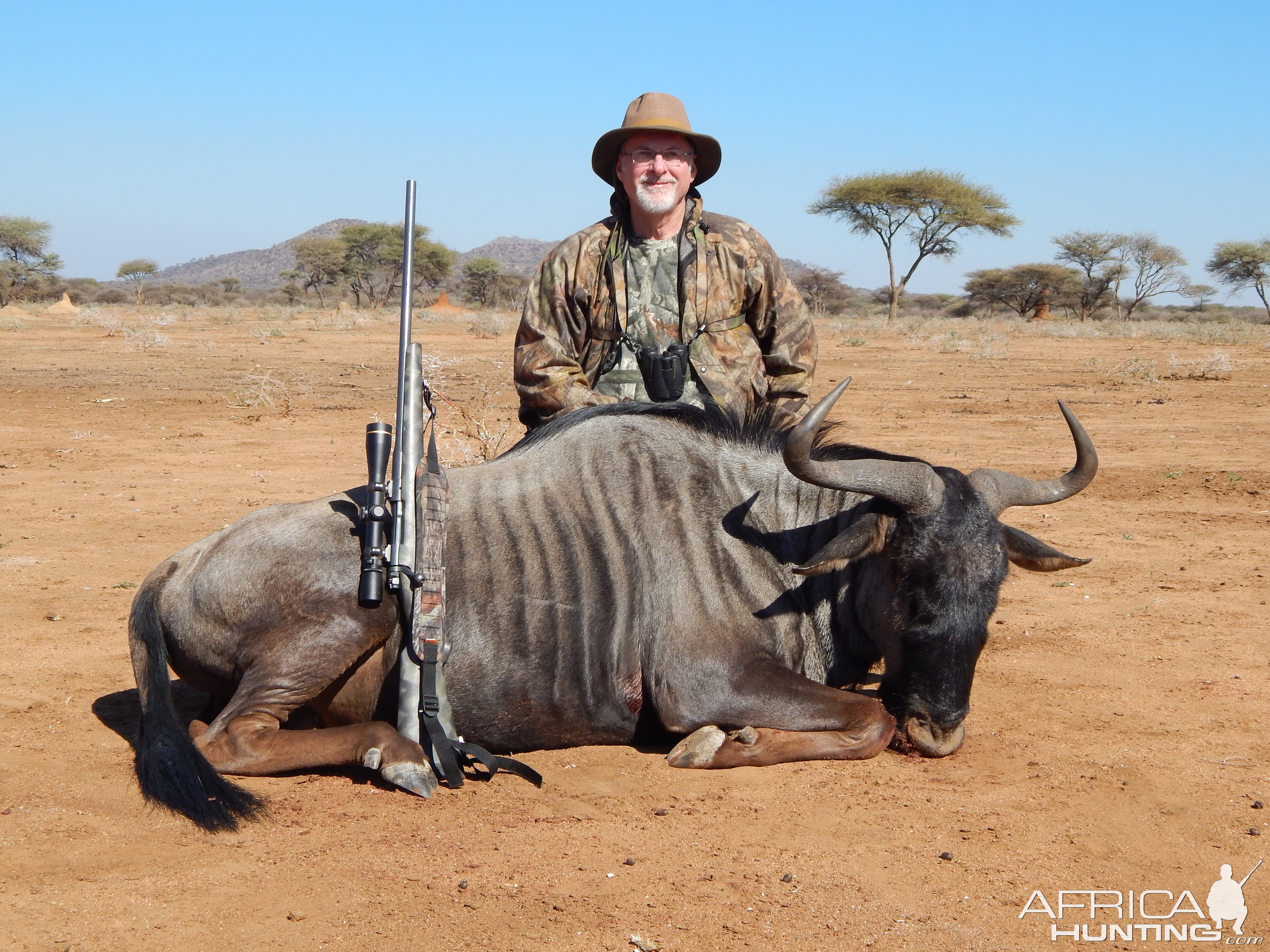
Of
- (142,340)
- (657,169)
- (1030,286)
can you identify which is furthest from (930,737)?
(1030,286)

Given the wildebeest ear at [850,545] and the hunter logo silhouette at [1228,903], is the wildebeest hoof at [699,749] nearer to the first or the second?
the wildebeest ear at [850,545]

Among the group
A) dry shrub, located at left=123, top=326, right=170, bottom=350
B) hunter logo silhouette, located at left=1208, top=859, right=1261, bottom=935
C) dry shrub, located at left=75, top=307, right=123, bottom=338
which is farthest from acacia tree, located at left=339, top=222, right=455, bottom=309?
hunter logo silhouette, located at left=1208, top=859, right=1261, bottom=935

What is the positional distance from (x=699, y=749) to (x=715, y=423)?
1.26 m

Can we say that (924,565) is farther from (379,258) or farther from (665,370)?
(379,258)

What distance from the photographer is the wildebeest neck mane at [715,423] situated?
182 inches

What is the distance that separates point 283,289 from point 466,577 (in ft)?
198

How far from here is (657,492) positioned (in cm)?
443

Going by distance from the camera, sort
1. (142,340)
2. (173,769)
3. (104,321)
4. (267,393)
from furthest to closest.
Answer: (104,321), (142,340), (267,393), (173,769)

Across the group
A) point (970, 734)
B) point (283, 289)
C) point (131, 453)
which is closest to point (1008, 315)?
point (283, 289)

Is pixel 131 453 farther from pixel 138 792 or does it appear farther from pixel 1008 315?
pixel 1008 315

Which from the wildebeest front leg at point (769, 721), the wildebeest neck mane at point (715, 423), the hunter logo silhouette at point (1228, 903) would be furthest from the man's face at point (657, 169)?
the hunter logo silhouette at point (1228, 903)

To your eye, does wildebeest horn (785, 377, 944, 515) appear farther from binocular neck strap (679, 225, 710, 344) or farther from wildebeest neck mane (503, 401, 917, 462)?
binocular neck strap (679, 225, 710, 344)

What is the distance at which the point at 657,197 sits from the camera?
5.64 meters

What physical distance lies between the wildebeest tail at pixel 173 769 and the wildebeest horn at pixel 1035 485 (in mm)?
2669
